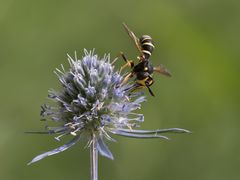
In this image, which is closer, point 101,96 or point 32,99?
point 101,96

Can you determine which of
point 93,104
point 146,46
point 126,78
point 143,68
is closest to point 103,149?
point 93,104

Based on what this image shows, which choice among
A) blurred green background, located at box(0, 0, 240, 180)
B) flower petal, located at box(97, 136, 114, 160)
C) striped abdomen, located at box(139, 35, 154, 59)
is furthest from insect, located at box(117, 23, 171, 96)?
blurred green background, located at box(0, 0, 240, 180)

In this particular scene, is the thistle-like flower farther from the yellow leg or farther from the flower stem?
the flower stem

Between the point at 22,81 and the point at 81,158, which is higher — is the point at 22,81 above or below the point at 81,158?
above

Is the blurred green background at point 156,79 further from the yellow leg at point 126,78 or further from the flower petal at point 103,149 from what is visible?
the flower petal at point 103,149

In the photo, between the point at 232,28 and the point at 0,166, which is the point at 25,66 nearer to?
the point at 0,166

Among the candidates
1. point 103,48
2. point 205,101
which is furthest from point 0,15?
point 205,101

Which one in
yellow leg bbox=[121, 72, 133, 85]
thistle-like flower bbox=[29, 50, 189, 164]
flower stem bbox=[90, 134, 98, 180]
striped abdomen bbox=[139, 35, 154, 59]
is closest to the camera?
flower stem bbox=[90, 134, 98, 180]
